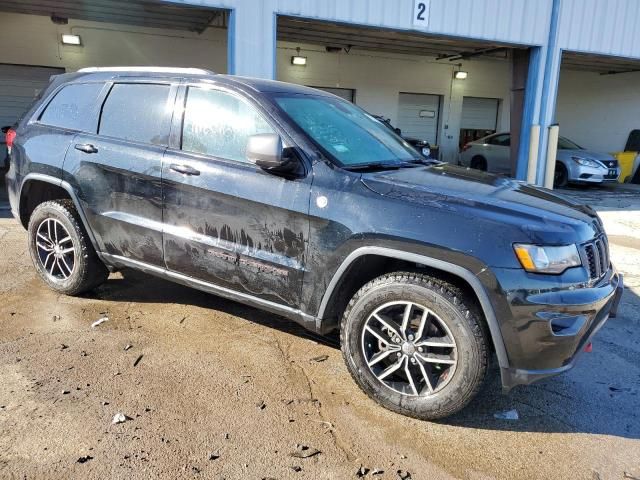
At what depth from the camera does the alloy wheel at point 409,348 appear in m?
2.72

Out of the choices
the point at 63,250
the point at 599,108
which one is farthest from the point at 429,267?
the point at 599,108

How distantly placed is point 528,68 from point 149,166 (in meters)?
9.76

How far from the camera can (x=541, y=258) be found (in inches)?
98.7

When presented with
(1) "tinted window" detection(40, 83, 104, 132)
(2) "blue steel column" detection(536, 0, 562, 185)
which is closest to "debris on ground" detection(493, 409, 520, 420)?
(1) "tinted window" detection(40, 83, 104, 132)

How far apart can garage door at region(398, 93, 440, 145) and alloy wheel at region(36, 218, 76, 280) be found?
14021mm

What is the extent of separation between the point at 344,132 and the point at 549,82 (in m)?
9.05

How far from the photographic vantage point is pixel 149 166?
140 inches

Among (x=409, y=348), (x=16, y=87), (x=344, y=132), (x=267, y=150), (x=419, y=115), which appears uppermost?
(x=16, y=87)

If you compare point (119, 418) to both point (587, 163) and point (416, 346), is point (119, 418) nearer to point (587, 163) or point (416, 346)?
point (416, 346)

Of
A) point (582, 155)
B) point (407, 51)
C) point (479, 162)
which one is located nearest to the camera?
point (582, 155)

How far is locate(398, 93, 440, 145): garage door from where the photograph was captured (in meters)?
17.1

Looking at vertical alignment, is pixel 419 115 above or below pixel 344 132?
above

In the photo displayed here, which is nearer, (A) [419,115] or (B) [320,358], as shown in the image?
(B) [320,358]

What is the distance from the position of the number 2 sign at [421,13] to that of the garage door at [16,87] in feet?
29.2
